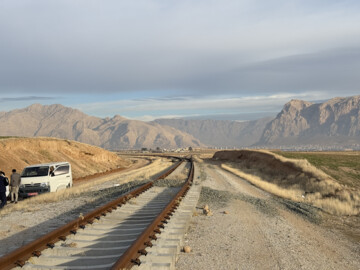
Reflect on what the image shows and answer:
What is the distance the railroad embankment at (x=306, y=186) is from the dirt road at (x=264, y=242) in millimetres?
4289

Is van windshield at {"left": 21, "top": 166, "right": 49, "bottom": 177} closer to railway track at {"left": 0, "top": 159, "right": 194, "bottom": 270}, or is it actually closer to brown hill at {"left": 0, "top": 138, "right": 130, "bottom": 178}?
railway track at {"left": 0, "top": 159, "right": 194, "bottom": 270}

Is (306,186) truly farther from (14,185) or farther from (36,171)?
(14,185)

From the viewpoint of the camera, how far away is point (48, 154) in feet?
137

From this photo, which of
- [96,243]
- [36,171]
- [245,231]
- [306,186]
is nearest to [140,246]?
[96,243]

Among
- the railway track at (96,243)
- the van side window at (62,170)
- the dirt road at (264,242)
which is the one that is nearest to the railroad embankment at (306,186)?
the dirt road at (264,242)

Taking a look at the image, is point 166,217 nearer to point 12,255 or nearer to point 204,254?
point 204,254

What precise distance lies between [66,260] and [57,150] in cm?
4212

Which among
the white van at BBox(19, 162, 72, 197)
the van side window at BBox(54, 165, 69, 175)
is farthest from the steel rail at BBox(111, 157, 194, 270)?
the van side window at BBox(54, 165, 69, 175)

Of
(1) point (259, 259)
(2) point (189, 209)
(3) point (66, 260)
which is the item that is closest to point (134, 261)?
(3) point (66, 260)

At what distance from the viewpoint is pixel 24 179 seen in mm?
18594

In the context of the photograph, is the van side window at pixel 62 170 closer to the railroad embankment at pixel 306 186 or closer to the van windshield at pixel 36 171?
the van windshield at pixel 36 171

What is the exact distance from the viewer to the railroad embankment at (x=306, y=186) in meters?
17.5

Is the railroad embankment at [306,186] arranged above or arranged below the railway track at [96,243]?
below

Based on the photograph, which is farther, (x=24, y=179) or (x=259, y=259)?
(x=24, y=179)
